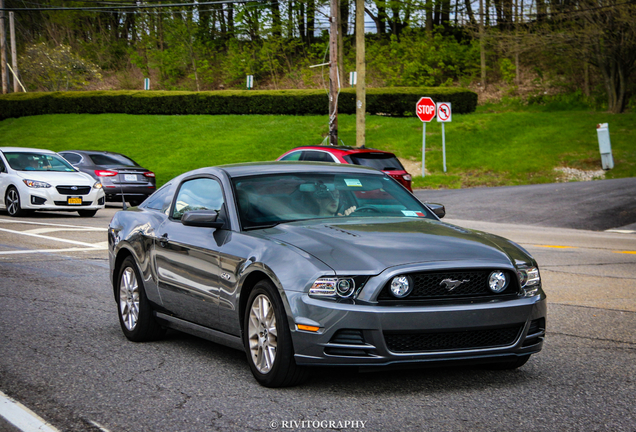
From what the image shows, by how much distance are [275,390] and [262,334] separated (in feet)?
1.15

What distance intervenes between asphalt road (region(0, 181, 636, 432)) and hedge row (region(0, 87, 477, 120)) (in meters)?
30.6

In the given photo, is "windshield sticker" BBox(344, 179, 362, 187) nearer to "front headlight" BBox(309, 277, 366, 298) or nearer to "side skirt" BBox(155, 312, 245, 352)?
"side skirt" BBox(155, 312, 245, 352)

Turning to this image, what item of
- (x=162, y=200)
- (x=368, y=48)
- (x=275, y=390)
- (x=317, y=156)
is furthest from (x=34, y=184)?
(x=368, y=48)

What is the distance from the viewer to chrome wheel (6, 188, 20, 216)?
737 inches

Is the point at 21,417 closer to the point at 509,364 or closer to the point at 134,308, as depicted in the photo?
the point at 134,308

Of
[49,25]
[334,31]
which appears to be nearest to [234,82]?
[49,25]

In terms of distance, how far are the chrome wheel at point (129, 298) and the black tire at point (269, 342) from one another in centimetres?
175

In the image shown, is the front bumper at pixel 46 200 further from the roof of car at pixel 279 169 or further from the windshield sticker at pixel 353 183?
the windshield sticker at pixel 353 183

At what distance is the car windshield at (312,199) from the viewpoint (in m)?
5.70

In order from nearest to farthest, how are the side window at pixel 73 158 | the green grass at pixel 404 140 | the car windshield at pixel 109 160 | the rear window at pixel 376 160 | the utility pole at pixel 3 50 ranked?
the rear window at pixel 376 160 → the side window at pixel 73 158 → the car windshield at pixel 109 160 → the green grass at pixel 404 140 → the utility pole at pixel 3 50

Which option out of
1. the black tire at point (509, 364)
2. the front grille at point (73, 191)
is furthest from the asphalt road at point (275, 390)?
the front grille at point (73, 191)

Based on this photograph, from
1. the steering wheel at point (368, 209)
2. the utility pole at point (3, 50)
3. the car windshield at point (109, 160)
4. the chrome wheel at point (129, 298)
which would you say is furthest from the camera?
the utility pole at point (3, 50)

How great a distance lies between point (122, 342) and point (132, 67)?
6580 cm

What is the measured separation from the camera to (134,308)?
658 centimetres
